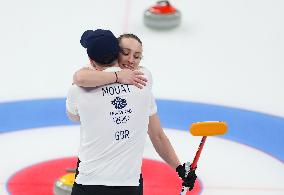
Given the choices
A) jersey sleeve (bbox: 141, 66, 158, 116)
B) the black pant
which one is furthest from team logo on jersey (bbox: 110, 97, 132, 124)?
the black pant

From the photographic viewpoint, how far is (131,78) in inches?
141

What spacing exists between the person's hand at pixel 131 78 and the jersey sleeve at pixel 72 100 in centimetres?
22

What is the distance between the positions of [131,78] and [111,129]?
0.85ft

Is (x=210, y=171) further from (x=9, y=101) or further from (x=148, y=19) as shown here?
(x=148, y=19)

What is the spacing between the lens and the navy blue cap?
11.5ft

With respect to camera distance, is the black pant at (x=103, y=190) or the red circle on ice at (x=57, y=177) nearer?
the black pant at (x=103, y=190)

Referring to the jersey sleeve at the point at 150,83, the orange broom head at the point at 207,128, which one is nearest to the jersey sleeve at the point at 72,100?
the jersey sleeve at the point at 150,83

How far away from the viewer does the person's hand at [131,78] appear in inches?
140

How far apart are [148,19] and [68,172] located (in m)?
4.37

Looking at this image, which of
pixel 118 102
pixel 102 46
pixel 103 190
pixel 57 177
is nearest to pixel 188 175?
pixel 103 190

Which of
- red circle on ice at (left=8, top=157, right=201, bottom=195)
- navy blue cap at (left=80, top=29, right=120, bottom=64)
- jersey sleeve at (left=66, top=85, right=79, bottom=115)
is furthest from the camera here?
red circle on ice at (left=8, top=157, right=201, bottom=195)

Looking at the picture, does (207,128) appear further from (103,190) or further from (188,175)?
(103,190)

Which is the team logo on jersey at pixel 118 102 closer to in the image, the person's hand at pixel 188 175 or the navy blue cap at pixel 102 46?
the navy blue cap at pixel 102 46

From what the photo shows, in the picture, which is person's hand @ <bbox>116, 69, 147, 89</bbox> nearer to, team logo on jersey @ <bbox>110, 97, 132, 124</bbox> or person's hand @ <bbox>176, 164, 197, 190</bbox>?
team logo on jersey @ <bbox>110, 97, 132, 124</bbox>
